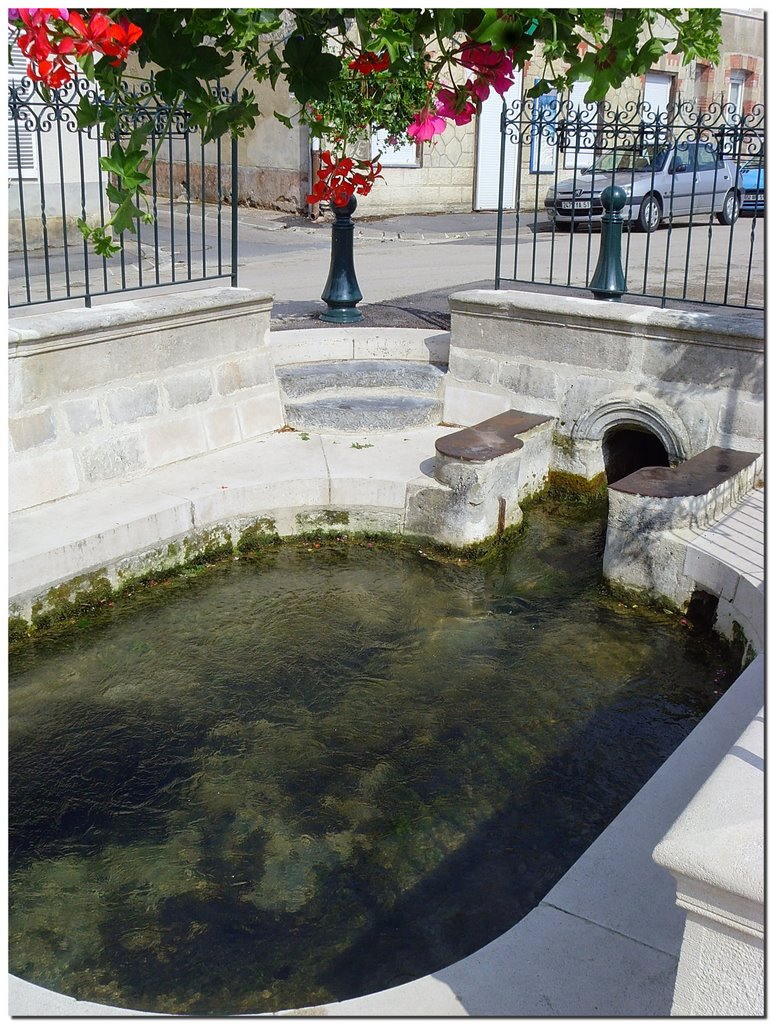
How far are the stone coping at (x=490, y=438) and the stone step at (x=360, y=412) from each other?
564 millimetres

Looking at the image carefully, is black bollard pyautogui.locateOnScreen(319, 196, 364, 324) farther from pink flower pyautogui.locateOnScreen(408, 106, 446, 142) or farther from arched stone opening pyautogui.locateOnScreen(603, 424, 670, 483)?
pink flower pyautogui.locateOnScreen(408, 106, 446, 142)

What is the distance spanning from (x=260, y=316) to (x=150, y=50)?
16.5ft

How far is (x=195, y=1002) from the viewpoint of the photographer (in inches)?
124

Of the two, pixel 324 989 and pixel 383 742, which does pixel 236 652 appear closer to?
pixel 383 742

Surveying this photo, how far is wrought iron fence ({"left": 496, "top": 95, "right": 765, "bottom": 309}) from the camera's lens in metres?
6.73

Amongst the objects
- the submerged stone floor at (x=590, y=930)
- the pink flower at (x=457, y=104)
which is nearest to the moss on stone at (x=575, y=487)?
the submerged stone floor at (x=590, y=930)

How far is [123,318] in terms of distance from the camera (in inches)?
240

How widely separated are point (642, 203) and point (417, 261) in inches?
207

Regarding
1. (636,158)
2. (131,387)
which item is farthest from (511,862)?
(636,158)

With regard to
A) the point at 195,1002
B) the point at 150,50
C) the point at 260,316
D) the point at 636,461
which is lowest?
the point at 195,1002

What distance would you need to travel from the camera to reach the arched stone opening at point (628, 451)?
7.48 meters

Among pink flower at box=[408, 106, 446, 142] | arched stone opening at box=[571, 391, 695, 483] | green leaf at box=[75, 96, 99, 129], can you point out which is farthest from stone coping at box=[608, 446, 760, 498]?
green leaf at box=[75, 96, 99, 129]

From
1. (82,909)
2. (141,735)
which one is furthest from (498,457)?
(82,909)

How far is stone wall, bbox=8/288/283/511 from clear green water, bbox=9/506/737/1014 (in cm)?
94
